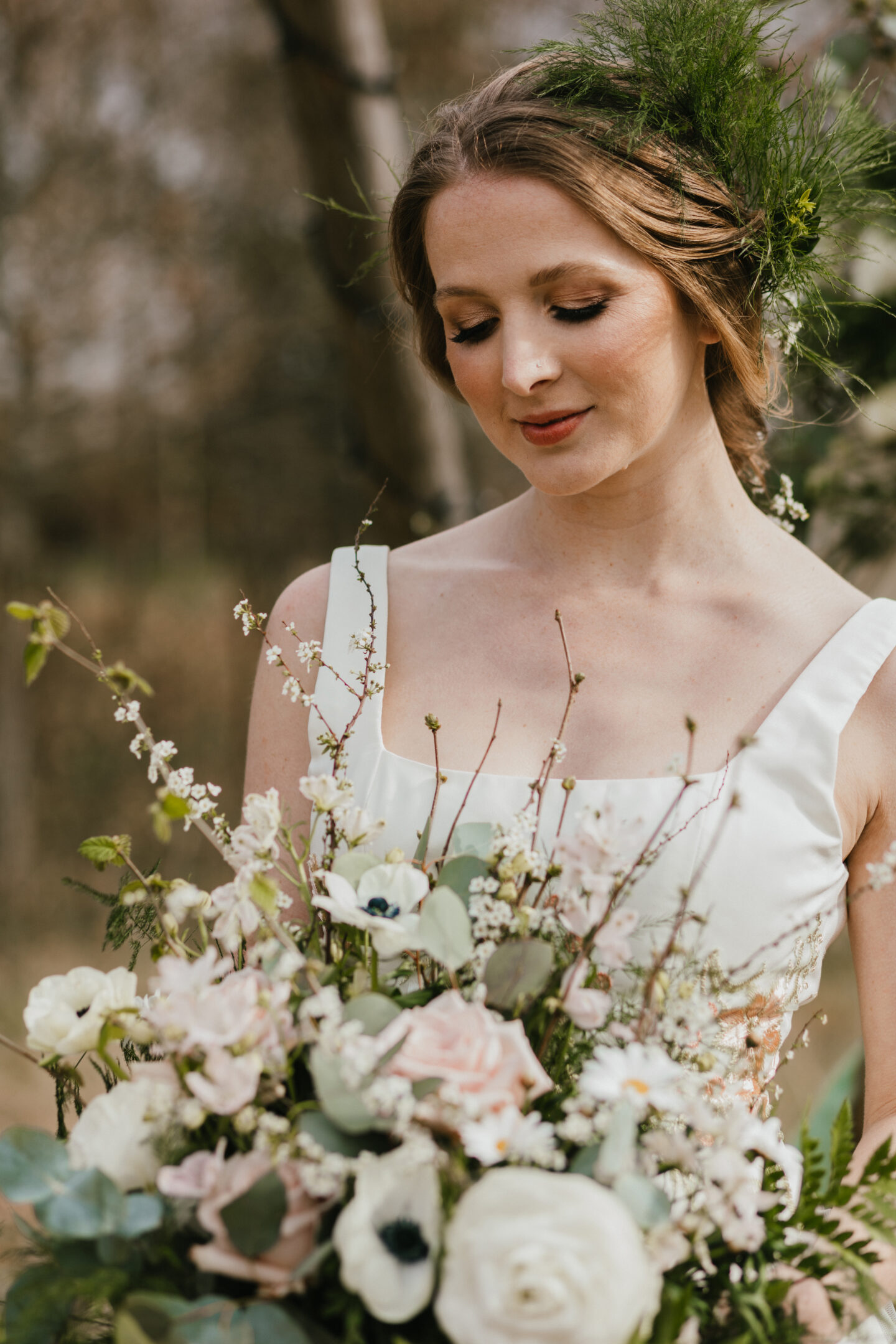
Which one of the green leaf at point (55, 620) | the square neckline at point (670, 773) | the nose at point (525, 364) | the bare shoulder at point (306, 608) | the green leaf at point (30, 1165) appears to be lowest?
the green leaf at point (30, 1165)

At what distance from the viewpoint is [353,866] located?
3.84 feet

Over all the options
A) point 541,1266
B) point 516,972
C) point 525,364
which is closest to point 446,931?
point 516,972

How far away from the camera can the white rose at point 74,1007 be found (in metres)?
1.09

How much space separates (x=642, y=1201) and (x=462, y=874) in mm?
382

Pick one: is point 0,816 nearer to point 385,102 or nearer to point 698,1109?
point 385,102

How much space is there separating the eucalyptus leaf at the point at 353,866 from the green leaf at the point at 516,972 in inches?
7.2

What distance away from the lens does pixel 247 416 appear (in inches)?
327

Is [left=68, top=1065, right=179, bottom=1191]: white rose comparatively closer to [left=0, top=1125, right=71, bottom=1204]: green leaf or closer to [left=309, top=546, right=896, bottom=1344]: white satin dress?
[left=0, top=1125, right=71, bottom=1204]: green leaf

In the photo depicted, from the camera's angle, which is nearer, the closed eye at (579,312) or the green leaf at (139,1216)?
the green leaf at (139,1216)

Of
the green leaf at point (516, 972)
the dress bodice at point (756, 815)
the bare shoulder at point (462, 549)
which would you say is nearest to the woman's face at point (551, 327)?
the bare shoulder at point (462, 549)

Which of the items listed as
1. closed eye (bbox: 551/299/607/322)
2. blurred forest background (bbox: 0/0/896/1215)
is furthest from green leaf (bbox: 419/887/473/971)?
blurred forest background (bbox: 0/0/896/1215)

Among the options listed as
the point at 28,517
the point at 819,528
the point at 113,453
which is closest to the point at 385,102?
the point at 819,528

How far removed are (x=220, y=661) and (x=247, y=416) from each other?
193 cm

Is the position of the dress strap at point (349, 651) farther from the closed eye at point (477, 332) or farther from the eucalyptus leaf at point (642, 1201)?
the eucalyptus leaf at point (642, 1201)
